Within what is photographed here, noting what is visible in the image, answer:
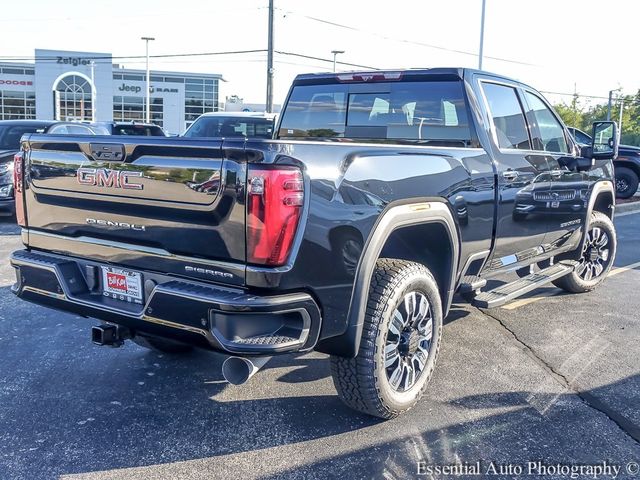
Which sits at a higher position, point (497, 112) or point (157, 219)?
point (497, 112)

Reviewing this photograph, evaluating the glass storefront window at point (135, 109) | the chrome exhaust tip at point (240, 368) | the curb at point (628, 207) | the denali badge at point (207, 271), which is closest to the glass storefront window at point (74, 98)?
the glass storefront window at point (135, 109)

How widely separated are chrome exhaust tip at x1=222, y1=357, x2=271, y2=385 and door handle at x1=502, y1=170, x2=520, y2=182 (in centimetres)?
236

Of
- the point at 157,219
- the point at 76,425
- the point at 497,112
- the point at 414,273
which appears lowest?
the point at 76,425

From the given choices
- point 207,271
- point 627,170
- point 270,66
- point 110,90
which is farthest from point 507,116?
point 110,90

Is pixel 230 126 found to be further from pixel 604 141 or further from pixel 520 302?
pixel 604 141

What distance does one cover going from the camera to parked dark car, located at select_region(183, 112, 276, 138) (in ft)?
34.1

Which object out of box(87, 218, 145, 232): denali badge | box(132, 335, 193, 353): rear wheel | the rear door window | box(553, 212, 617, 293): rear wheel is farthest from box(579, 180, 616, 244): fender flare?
box(87, 218, 145, 232): denali badge

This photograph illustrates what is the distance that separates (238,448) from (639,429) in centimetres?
225

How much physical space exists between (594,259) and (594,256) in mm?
33

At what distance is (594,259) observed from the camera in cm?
657

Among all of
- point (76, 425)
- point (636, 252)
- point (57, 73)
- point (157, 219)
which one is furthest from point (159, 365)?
point (57, 73)

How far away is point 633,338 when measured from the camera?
5.06m

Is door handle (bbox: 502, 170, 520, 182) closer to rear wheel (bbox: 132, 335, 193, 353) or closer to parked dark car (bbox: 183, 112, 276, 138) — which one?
rear wheel (bbox: 132, 335, 193, 353)

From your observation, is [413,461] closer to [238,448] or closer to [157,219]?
[238,448]
